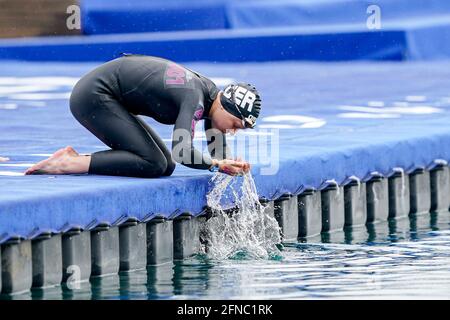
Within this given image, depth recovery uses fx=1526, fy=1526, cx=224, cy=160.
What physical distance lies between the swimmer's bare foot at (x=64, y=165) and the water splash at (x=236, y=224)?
96cm

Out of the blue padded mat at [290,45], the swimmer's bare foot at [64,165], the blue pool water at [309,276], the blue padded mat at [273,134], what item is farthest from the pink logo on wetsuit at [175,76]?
the blue padded mat at [290,45]

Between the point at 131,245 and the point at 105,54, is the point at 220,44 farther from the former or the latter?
the point at 131,245

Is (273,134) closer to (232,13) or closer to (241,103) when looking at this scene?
(241,103)

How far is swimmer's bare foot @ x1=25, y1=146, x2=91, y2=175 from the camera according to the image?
11008mm

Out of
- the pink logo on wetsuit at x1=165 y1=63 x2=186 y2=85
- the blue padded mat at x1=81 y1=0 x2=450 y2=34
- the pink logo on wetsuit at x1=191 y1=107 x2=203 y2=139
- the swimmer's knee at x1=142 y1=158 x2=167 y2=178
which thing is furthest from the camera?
the blue padded mat at x1=81 y1=0 x2=450 y2=34

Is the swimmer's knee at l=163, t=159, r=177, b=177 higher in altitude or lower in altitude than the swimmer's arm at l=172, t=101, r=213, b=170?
lower

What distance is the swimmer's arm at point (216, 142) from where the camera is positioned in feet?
36.0

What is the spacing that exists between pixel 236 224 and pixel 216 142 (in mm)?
836

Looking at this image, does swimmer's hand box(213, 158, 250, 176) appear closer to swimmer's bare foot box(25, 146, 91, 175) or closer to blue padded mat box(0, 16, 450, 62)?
swimmer's bare foot box(25, 146, 91, 175)

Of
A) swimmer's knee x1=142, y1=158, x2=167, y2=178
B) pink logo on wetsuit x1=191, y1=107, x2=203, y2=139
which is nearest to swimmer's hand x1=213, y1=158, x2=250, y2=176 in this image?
pink logo on wetsuit x1=191, y1=107, x2=203, y2=139

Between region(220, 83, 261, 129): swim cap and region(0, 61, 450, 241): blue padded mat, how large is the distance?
27.5 inches

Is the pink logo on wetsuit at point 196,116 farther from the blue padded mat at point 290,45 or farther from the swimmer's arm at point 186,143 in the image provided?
the blue padded mat at point 290,45

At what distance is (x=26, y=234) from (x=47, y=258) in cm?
35

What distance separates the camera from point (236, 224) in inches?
455
